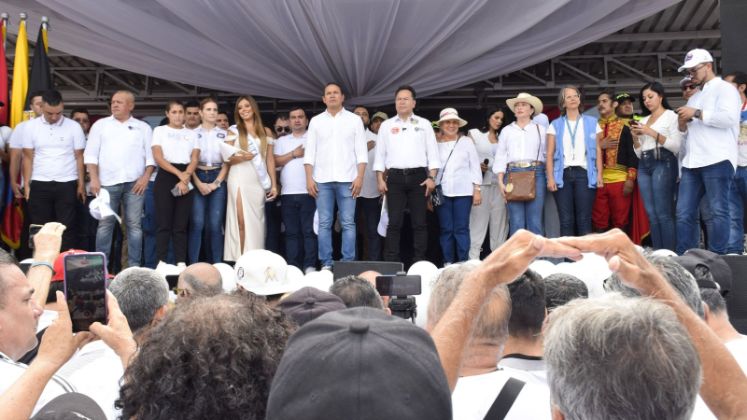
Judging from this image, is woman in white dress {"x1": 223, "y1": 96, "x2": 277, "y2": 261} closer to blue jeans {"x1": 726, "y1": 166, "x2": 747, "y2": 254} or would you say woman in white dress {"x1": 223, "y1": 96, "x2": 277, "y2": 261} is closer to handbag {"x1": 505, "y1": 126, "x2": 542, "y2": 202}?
handbag {"x1": 505, "y1": 126, "x2": 542, "y2": 202}

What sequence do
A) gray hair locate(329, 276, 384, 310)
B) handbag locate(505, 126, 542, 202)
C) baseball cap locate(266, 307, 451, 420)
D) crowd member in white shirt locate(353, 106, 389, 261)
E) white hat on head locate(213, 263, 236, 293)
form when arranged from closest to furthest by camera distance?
baseball cap locate(266, 307, 451, 420), gray hair locate(329, 276, 384, 310), white hat on head locate(213, 263, 236, 293), handbag locate(505, 126, 542, 202), crowd member in white shirt locate(353, 106, 389, 261)

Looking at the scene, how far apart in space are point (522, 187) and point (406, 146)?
3.67ft

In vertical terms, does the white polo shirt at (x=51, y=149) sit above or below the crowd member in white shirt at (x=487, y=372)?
above

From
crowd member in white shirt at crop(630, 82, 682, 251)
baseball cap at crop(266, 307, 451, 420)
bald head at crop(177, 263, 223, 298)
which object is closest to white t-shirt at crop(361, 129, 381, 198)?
crowd member in white shirt at crop(630, 82, 682, 251)

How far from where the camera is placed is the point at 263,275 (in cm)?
379

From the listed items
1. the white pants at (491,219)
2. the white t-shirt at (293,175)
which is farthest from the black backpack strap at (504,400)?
the white pants at (491,219)

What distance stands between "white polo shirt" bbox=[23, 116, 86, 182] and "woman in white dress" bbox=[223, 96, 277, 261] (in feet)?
4.90

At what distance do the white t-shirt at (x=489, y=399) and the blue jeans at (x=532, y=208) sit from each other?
16.7 feet

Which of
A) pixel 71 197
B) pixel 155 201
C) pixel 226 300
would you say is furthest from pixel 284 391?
pixel 71 197

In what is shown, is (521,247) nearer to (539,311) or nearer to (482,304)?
(482,304)

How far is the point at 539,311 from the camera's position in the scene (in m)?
2.40

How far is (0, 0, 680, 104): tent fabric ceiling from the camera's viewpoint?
7145mm

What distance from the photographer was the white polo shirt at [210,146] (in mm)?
7133

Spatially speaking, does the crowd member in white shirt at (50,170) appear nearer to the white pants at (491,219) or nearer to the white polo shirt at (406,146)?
the white polo shirt at (406,146)
